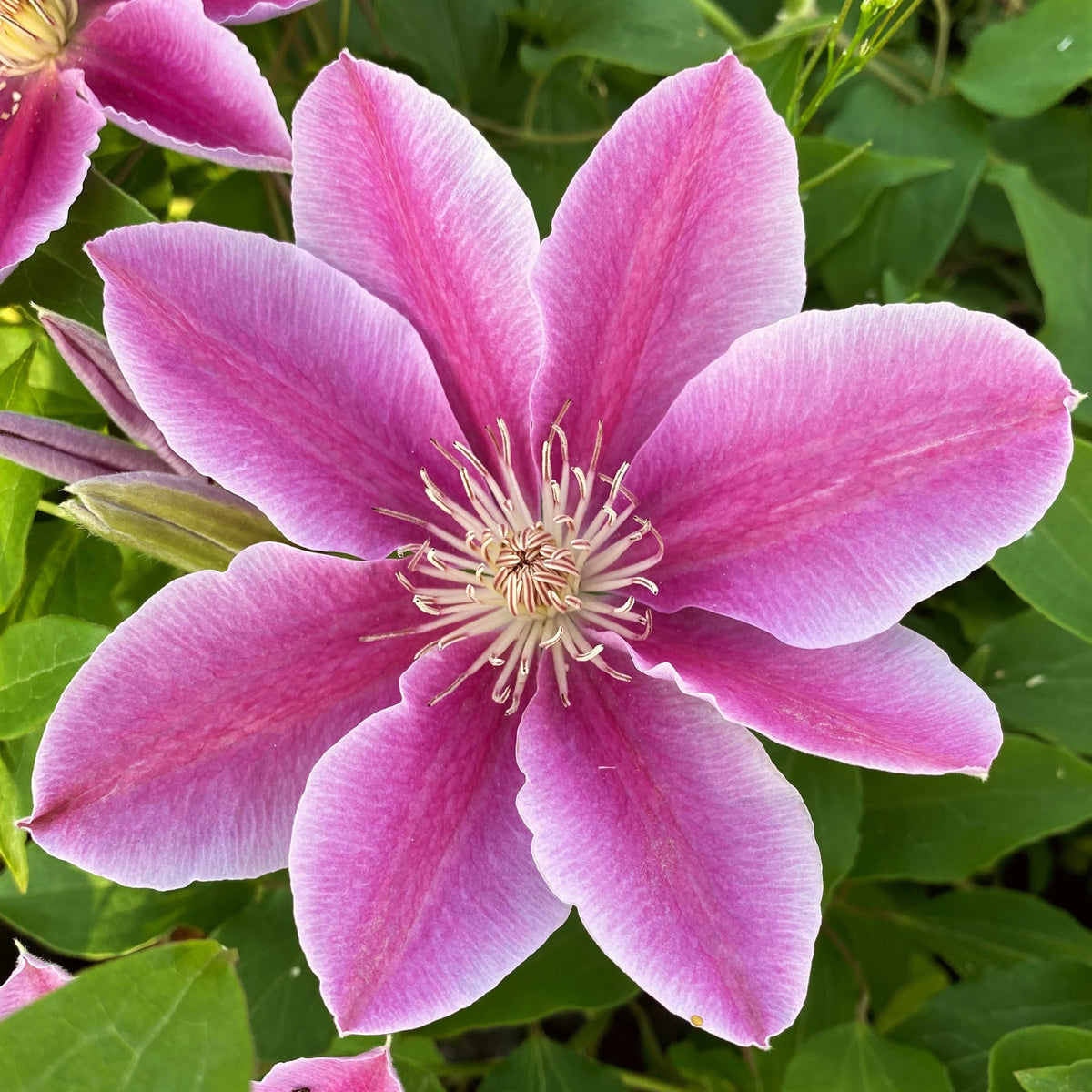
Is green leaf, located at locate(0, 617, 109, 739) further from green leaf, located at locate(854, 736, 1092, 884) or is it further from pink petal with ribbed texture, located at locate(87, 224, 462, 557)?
green leaf, located at locate(854, 736, 1092, 884)

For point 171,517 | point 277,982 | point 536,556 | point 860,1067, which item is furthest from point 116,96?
point 860,1067

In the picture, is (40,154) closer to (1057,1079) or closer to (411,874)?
(411,874)

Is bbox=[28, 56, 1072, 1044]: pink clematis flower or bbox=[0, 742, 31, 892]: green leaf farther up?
bbox=[28, 56, 1072, 1044]: pink clematis flower

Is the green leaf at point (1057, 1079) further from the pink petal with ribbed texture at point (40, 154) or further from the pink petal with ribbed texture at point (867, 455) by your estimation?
the pink petal with ribbed texture at point (40, 154)

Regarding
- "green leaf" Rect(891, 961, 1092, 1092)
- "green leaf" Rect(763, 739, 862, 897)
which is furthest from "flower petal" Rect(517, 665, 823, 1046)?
"green leaf" Rect(891, 961, 1092, 1092)

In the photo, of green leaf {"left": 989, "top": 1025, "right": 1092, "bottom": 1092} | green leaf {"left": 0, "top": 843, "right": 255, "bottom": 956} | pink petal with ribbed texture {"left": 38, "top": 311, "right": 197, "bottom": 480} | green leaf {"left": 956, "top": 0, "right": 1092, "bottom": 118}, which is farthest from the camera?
green leaf {"left": 956, "top": 0, "right": 1092, "bottom": 118}

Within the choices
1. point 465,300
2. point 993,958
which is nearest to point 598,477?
point 465,300
